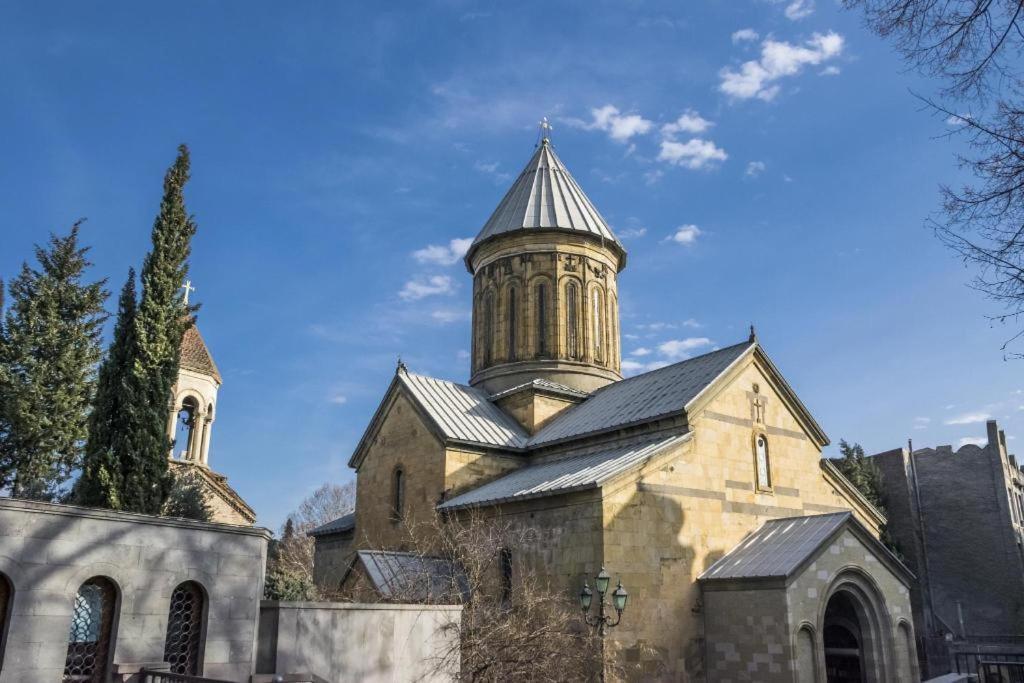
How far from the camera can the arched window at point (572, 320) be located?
2009 centimetres

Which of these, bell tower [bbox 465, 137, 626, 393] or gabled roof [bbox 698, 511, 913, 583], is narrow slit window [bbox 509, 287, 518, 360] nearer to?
bell tower [bbox 465, 137, 626, 393]

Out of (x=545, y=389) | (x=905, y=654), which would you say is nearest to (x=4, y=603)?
(x=545, y=389)

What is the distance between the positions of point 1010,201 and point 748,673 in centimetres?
895

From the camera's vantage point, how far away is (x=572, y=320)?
66.8 feet

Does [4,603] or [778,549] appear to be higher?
[778,549]

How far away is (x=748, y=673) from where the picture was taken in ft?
40.1

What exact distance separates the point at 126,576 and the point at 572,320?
15.0 metres

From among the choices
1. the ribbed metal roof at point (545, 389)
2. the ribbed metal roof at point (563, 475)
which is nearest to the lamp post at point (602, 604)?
the ribbed metal roof at point (563, 475)

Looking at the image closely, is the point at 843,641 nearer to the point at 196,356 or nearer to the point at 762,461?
the point at 762,461

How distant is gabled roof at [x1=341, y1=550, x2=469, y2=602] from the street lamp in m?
2.04

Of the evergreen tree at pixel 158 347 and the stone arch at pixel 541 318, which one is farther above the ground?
the stone arch at pixel 541 318

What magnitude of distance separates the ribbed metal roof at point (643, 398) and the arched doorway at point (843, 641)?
4694 millimetres

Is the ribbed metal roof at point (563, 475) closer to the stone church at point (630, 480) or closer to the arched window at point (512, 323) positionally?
the stone church at point (630, 480)

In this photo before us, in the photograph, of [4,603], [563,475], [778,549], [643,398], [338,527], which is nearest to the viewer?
[4,603]
